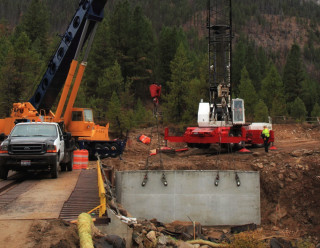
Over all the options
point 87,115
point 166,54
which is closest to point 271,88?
point 166,54

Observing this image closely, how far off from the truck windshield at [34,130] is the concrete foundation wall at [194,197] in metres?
3.83

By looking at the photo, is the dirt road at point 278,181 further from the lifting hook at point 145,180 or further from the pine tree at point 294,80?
the pine tree at point 294,80

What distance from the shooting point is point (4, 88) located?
34156mm

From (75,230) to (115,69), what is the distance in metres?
34.1

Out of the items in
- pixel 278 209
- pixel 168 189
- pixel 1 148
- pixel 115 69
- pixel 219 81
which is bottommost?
pixel 278 209

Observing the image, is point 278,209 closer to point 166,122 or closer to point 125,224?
point 125,224

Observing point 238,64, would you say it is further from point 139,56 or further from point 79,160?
point 79,160

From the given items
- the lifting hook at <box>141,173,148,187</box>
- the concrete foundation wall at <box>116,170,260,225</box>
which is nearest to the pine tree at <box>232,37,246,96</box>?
the concrete foundation wall at <box>116,170,260,225</box>

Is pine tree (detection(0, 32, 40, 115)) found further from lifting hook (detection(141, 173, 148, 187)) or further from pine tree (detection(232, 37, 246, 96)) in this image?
pine tree (detection(232, 37, 246, 96))

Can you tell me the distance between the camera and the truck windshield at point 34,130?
14.6 meters

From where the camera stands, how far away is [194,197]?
17.2 meters

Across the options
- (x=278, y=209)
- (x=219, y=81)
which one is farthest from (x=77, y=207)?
(x=219, y=81)

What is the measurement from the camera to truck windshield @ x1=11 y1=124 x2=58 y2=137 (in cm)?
1459

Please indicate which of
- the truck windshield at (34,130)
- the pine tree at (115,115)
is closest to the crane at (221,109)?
the truck windshield at (34,130)
